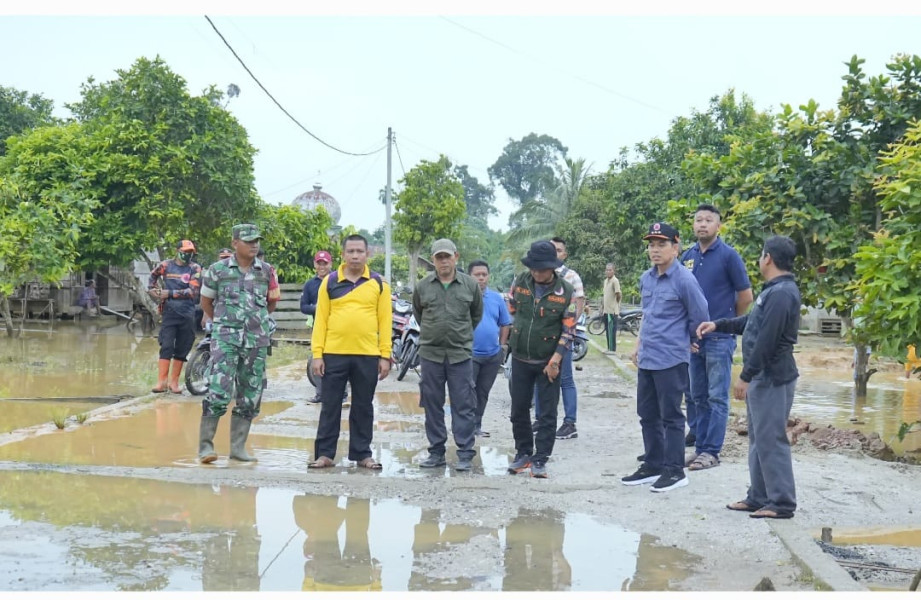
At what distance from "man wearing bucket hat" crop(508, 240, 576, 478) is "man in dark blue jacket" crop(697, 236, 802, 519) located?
1.64 metres

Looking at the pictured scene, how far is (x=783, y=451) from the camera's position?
20.1ft

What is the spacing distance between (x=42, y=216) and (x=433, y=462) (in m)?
13.0

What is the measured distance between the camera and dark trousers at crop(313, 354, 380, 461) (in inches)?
304

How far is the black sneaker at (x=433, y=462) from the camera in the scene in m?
7.87

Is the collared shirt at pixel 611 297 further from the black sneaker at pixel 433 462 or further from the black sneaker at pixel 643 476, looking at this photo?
the black sneaker at pixel 643 476

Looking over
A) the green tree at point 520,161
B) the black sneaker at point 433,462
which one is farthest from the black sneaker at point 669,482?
the green tree at point 520,161

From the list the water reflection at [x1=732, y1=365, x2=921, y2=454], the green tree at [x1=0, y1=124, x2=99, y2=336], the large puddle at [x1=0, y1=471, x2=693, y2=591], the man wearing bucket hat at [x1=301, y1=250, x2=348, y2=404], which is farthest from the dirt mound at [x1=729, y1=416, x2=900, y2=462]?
the green tree at [x1=0, y1=124, x2=99, y2=336]

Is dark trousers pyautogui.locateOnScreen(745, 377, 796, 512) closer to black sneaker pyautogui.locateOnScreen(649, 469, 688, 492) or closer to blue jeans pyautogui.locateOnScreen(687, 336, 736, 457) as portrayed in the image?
black sneaker pyautogui.locateOnScreen(649, 469, 688, 492)

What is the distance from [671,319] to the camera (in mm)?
7109

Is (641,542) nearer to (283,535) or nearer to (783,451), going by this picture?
(783,451)

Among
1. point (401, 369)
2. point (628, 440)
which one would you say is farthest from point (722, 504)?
point (401, 369)

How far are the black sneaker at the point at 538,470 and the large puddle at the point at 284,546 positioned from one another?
3.92 ft

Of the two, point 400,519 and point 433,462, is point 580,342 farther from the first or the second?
point 400,519

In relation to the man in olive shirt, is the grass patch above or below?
below
